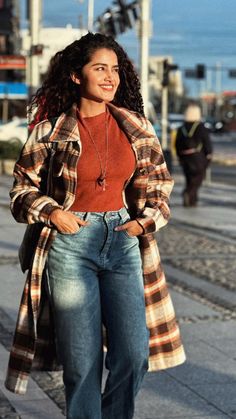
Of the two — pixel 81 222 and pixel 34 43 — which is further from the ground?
pixel 81 222

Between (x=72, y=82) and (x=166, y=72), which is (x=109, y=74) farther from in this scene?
(x=166, y=72)

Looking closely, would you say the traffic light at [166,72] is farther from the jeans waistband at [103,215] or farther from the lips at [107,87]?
the jeans waistband at [103,215]

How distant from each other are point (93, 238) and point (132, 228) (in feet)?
0.53

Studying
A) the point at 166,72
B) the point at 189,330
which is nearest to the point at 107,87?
the point at 189,330

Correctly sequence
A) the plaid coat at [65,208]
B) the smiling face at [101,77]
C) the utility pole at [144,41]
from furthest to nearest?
the utility pole at [144,41], the smiling face at [101,77], the plaid coat at [65,208]

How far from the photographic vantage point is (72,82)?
4988 mm

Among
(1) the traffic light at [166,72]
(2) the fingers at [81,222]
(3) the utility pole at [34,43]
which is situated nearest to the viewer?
(2) the fingers at [81,222]

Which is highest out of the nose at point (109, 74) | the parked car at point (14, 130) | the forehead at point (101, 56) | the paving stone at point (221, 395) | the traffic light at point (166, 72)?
the forehead at point (101, 56)

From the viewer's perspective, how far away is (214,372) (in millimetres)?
7035

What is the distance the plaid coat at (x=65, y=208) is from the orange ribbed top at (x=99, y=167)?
0.03 m

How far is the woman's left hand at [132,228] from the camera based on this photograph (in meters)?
4.73

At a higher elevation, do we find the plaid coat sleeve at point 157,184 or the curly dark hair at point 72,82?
the curly dark hair at point 72,82

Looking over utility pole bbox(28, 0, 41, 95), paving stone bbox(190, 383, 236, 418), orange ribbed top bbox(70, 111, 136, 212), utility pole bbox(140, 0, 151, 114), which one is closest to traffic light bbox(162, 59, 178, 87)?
utility pole bbox(28, 0, 41, 95)

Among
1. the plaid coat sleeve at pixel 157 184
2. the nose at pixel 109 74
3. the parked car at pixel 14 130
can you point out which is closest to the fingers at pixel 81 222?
the plaid coat sleeve at pixel 157 184
